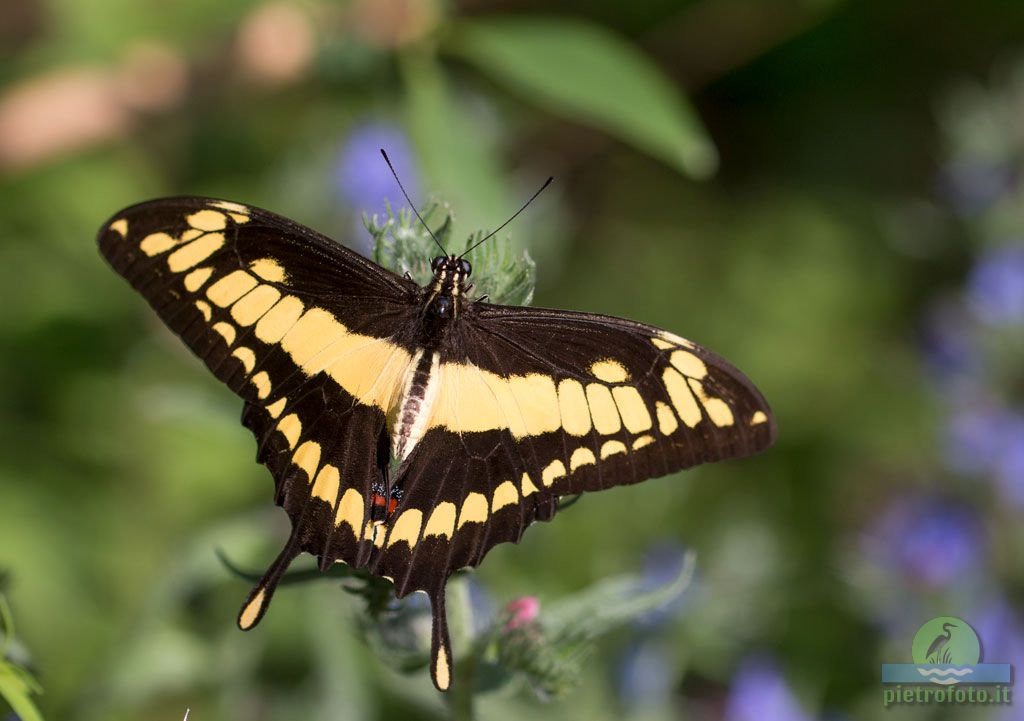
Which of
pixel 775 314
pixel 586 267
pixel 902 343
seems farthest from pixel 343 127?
pixel 902 343

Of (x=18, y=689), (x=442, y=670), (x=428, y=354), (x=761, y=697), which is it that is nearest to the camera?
(x=18, y=689)

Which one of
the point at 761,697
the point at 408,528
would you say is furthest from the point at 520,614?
the point at 761,697

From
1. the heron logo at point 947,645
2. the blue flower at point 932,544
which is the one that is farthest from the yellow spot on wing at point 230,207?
the blue flower at point 932,544

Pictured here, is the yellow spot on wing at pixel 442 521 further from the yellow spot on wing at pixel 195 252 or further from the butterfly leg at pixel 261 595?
the yellow spot on wing at pixel 195 252

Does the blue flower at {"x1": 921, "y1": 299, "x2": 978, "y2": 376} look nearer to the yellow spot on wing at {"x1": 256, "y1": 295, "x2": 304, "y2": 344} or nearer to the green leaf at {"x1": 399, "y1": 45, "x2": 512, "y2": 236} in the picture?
the green leaf at {"x1": 399, "y1": 45, "x2": 512, "y2": 236}

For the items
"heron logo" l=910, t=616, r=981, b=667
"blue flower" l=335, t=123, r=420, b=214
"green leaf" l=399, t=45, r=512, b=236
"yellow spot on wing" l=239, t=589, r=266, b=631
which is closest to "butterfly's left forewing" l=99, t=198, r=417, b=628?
"yellow spot on wing" l=239, t=589, r=266, b=631

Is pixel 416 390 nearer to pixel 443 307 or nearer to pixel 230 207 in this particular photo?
pixel 443 307
